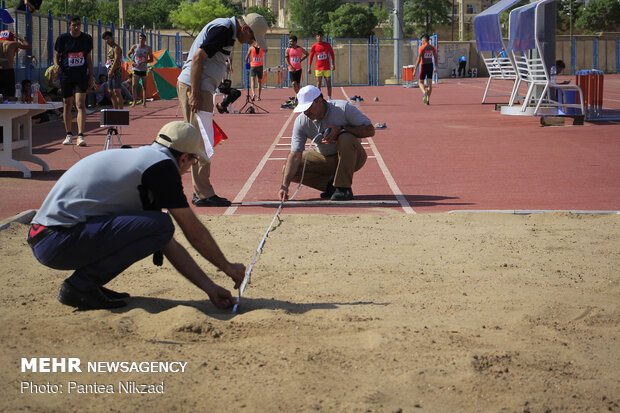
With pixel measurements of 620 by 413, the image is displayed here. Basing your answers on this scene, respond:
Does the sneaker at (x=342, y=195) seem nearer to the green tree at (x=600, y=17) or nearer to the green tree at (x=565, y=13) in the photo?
the green tree at (x=600, y=17)

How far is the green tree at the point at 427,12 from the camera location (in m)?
94.9

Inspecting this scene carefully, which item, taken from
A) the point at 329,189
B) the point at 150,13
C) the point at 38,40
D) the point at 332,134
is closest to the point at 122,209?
the point at 332,134

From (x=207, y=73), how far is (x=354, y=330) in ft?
15.3

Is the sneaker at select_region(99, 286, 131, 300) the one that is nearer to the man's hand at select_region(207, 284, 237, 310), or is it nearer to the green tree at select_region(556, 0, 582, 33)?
the man's hand at select_region(207, 284, 237, 310)

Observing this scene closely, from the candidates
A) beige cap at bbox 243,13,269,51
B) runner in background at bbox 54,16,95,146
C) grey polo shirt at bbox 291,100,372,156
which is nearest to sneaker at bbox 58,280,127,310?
grey polo shirt at bbox 291,100,372,156

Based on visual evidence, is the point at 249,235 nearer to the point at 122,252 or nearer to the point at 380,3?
the point at 122,252

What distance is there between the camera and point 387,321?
15.7ft

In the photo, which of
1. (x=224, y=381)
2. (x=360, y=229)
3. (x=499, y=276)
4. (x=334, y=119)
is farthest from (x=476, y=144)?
(x=224, y=381)

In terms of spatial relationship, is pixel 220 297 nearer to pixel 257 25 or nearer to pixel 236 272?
pixel 236 272

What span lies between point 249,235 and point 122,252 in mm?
2529

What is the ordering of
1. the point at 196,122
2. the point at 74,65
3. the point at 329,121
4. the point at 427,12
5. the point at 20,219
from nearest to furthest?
the point at 20,219
the point at 196,122
the point at 329,121
the point at 74,65
the point at 427,12

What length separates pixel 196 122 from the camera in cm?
854

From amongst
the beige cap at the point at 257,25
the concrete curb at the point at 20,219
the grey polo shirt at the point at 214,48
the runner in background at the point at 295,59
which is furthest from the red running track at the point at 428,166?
the runner in background at the point at 295,59

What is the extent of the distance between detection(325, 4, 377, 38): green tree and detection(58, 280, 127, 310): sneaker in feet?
305
